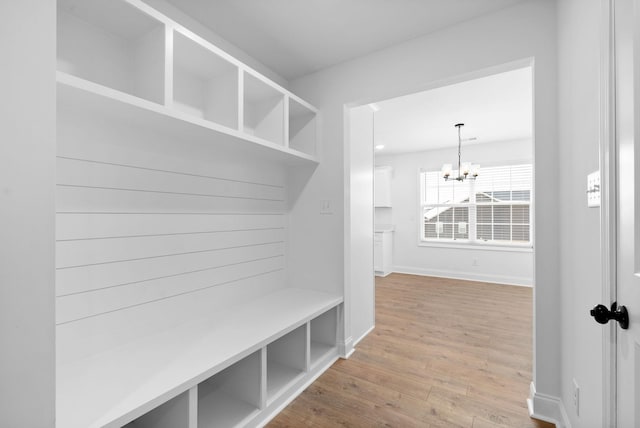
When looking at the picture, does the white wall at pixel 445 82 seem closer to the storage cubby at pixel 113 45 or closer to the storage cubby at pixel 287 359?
the storage cubby at pixel 287 359

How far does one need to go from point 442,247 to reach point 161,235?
17.3 ft

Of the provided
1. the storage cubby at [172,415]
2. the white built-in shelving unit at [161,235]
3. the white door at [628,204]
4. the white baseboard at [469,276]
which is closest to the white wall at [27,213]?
the white built-in shelving unit at [161,235]

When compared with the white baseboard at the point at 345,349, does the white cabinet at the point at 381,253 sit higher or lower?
higher

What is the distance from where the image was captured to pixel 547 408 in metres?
1.68

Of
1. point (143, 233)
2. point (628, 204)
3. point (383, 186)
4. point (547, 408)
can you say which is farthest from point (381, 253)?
point (628, 204)

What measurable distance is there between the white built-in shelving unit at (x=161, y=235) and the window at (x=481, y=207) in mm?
4280

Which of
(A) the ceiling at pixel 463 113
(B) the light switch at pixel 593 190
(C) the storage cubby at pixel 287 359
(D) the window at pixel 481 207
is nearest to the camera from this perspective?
(B) the light switch at pixel 593 190

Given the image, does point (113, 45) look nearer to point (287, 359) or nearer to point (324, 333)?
point (287, 359)

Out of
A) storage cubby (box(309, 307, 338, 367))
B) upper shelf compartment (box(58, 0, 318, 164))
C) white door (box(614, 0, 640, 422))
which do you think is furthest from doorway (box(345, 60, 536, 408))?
white door (box(614, 0, 640, 422))

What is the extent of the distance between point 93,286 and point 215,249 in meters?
0.75

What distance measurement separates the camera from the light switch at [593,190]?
1029mm

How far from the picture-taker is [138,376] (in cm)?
125

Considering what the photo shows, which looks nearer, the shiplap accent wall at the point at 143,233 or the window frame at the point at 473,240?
the shiplap accent wall at the point at 143,233

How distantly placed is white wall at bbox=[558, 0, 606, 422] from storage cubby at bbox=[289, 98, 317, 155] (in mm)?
1698
